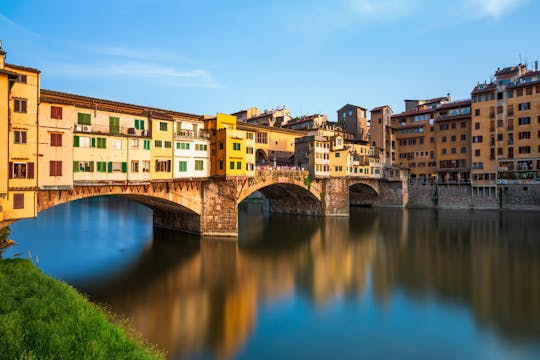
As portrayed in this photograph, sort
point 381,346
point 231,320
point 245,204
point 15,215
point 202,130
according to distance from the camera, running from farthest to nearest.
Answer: point 245,204
point 202,130
point 15,215
point 231,320
point 381,346

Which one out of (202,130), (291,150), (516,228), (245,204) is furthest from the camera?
(245,204)

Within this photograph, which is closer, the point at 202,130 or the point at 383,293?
the point at 383,293

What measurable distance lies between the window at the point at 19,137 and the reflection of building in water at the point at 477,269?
25.1 meters

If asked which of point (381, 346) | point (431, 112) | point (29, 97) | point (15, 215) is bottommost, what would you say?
point (381, 346)

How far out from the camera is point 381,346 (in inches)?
605

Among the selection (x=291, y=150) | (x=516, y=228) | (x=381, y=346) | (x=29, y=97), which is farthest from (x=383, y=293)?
(x=291, y=150)

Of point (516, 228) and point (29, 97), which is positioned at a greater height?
point (29, 97)

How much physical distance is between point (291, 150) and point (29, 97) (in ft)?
145

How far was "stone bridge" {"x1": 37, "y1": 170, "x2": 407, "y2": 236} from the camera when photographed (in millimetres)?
29438

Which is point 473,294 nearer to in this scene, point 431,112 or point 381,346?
point 381,346

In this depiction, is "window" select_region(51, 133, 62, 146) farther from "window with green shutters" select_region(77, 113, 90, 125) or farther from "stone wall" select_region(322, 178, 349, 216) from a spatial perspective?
"stone wall" select_region(322, 178, 349, 216)

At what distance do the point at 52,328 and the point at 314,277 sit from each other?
18454 mm

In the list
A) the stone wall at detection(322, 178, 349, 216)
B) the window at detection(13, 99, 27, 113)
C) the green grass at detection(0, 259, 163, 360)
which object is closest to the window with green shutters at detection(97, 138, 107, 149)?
the window at detection(13, 99, 27, 113)

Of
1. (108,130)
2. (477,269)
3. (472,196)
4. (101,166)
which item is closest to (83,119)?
(108,130)
